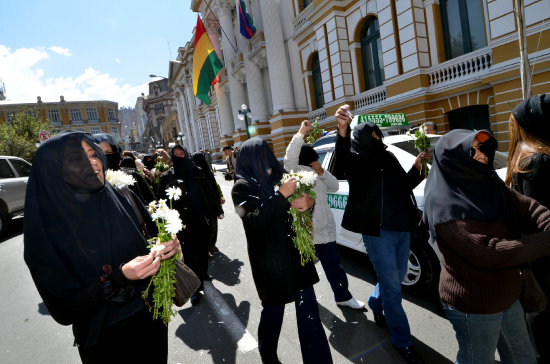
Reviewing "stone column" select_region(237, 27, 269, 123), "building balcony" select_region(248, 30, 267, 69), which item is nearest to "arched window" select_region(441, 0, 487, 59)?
"building balcony" select_region(248, 30, 267, 69)

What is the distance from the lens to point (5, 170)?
30.9 ft

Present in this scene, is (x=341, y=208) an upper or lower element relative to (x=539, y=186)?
lower

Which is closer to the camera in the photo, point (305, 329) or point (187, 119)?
point (305, 329)

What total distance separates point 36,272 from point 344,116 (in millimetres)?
2392

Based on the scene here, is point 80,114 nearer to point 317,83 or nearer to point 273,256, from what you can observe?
point 317,83

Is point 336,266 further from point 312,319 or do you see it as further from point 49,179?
point 49,179

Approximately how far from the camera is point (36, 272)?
55.9 inches

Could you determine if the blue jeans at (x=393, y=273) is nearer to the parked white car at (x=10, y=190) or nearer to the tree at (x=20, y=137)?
the parked white car at (x=10, y=190)

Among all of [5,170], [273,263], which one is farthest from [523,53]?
[5,170]

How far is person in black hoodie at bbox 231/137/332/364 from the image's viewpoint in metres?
2.29

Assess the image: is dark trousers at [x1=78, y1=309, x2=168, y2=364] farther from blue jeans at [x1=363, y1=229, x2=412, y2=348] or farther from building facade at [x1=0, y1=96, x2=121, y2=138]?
building facade at [x1=0, y1=96, x2=121, y2=138]

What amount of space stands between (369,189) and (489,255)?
1268mm

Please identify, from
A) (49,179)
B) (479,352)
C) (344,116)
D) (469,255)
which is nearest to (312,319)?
(479,352)

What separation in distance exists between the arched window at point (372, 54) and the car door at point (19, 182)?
47.1 ft
